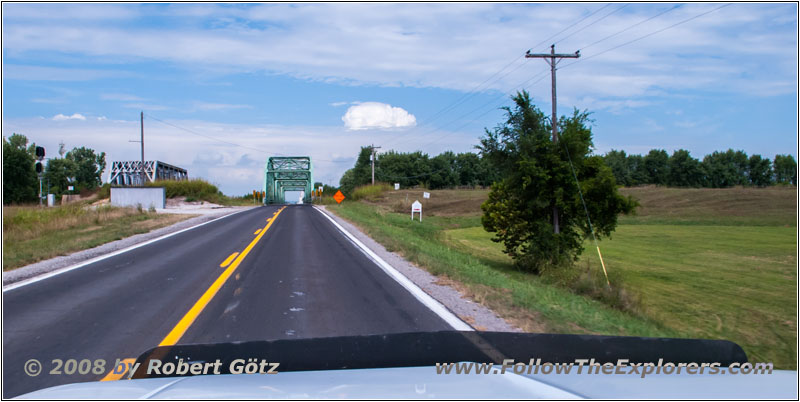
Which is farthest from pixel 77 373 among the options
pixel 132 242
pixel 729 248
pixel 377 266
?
pixel 729 248

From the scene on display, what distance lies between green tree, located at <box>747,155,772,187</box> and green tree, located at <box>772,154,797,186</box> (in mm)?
1179

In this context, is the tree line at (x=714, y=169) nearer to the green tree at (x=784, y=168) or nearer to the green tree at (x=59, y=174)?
the green tree at (x=784, y=168)

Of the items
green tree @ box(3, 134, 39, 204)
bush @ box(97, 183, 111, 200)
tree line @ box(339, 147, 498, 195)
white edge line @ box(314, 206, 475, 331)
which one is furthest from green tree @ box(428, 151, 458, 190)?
white edge line @ box(314, 206, 475, 331)

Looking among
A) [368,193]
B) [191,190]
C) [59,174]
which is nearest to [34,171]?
[191,190]

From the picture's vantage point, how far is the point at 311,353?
12.8 feet

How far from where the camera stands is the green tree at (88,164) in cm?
10181

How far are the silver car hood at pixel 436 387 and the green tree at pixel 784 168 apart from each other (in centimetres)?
10928

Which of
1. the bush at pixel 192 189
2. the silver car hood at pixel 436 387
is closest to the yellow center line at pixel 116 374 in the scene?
the silver car hood at pixel 436 387

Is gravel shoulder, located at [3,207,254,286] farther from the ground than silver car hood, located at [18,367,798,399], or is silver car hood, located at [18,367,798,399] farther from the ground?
silver car hood, located at [18,367,798,399]

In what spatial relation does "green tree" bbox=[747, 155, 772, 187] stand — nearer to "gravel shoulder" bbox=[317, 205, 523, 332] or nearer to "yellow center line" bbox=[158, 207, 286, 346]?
"gravel shoulder" bbox=[317, 205, 523, 332]

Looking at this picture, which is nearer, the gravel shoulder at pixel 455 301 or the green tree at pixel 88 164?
the gravel shoulder at pixel 455 301

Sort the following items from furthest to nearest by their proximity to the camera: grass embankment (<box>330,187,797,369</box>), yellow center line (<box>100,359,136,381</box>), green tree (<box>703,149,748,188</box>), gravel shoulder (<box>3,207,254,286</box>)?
1. green tree (<box>703,149,748,188</box>)
2. gravel shoulder (<box>3,207,254,286</box>)
3. grass embankment (<box>330,187,797,369</box>)
4. yellow center line (<box>100,359,136,381</box>)

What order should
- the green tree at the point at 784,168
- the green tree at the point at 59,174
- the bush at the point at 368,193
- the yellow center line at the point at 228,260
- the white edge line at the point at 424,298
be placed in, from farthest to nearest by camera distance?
1. the green tree at the point at 784,168
2. the green tree at the point at 59,174
3. the bush at the point at 368,193
4. the yellow center line at the point at 228,260
5. the white edge line at the point at 424,298

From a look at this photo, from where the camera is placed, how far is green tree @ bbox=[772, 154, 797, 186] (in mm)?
91938
